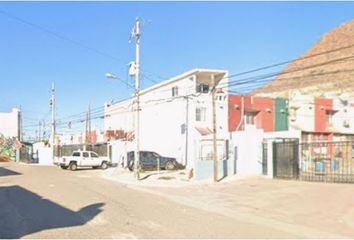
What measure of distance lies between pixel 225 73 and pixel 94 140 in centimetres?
3321

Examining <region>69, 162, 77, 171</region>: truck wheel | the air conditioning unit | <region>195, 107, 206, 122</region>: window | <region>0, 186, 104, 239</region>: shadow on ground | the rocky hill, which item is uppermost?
the rocky hill

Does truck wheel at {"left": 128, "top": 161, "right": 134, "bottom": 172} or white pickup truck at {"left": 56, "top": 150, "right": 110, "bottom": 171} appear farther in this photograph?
white pickup truck at {"left": 56, "top": 150, "right": 110, "bottom": 171}

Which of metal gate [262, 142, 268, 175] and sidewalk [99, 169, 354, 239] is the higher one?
metal gate [262, 142, 268, 175]

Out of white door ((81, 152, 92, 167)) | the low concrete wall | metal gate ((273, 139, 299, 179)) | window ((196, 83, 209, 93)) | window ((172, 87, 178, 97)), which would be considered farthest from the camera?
window ((172, 87, 178, 97))

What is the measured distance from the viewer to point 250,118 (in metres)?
55.6

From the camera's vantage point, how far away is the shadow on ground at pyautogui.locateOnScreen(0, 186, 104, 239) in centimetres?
1326

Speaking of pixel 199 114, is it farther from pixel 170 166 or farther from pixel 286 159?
pixel 286 159

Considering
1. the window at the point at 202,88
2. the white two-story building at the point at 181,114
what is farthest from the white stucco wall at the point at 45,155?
the window at the point at 202,88

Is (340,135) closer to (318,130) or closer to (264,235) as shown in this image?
(318,130)

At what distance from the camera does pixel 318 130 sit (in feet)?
194

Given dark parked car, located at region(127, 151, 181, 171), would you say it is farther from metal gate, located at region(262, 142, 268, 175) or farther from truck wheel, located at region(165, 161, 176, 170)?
metal gate, located at region(262, 142, 268, 175)

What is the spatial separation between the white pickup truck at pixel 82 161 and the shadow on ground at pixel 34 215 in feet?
96.5

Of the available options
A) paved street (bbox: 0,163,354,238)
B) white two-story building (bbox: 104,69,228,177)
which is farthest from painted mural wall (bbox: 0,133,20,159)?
paved street (bbox: 0,163,354,238)

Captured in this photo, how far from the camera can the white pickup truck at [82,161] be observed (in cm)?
5116
